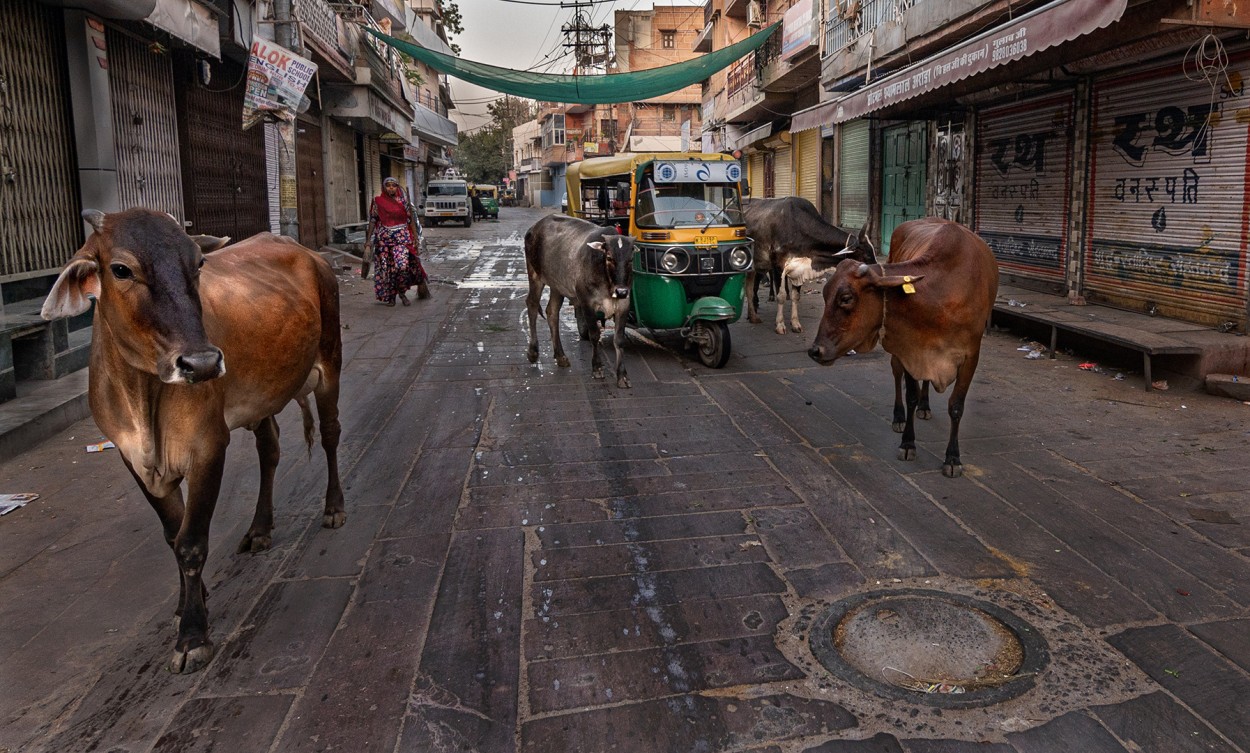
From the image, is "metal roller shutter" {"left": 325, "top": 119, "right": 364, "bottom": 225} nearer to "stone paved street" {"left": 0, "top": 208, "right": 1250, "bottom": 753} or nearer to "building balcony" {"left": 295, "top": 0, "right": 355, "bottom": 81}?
"building balcony" {"left": 295, "top": 0, "right": 355, "bottom": 81}

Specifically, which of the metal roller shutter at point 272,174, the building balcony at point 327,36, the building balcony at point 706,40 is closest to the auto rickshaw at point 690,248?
the building balcony at point 327,36

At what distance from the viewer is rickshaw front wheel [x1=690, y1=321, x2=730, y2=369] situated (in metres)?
8.39

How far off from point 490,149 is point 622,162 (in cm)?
6916

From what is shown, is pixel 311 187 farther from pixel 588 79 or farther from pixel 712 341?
pixel 712 341

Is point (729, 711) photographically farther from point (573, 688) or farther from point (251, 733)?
point (251, 733)

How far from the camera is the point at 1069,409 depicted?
6730 mm

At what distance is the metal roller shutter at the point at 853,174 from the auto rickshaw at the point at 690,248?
9.57m

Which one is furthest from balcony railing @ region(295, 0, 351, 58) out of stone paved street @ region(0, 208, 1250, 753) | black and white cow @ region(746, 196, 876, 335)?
stone paved street @ region(0, 208, 1250, 753)

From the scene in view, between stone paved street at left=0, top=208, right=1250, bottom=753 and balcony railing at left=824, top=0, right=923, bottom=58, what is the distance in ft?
30.0

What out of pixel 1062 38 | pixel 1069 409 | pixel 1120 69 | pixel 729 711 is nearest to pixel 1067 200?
pixel 1120 69

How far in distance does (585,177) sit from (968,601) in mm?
9656

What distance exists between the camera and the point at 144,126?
10273 millimetres

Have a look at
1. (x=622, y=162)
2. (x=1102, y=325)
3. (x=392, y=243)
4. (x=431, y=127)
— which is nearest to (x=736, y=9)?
(x=431, y=127)

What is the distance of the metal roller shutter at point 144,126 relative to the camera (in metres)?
9.61
